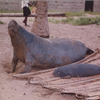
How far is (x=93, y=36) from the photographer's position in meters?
8.30

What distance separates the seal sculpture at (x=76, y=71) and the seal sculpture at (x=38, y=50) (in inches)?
24.0

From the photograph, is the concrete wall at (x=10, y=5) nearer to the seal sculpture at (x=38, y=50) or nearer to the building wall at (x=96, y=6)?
the building wall at (x=96, y=6)

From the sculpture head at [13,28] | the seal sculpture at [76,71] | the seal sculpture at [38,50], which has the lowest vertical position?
the seal sculpture at [76,71]

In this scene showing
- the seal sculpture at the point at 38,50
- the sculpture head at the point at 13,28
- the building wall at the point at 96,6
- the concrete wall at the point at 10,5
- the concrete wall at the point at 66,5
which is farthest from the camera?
the building wall at the point at 96,6

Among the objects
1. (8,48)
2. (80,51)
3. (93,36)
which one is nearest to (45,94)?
(80,51)

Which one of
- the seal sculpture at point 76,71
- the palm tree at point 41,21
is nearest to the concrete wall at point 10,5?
the palm tree at point 41,21

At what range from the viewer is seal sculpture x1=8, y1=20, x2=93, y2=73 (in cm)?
436

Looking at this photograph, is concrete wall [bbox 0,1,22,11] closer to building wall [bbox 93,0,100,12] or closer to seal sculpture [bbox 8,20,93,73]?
building wall [bbox 93,0,100,12]

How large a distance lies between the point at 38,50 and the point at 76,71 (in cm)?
109

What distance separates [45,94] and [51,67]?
4.52ft

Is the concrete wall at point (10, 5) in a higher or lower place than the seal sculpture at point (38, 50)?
higher

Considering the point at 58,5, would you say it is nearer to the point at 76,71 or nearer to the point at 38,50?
the point at 38,50

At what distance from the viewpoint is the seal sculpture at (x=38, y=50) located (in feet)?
14.3

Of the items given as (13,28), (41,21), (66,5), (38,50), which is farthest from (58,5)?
(13,28)
